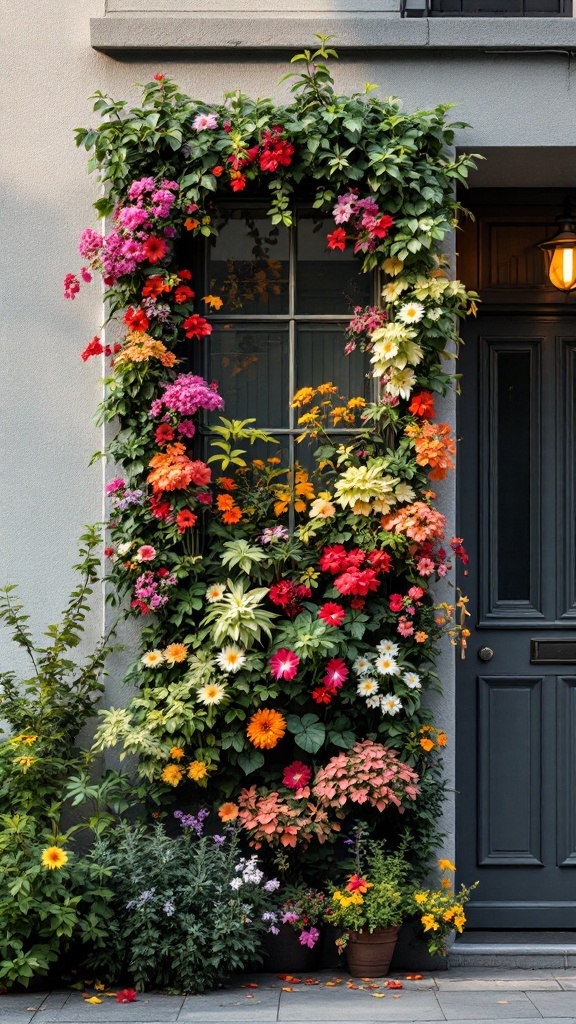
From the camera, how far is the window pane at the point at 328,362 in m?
5.61

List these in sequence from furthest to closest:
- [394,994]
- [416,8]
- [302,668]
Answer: [416,8] < [302,668] < [394,994]

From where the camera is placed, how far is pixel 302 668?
5.27 metres

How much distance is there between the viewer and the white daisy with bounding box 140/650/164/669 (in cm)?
530

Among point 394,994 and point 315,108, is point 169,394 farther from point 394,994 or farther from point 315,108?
point 394,994

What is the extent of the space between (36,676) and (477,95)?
11.4ft

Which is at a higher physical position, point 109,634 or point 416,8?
point 416,8

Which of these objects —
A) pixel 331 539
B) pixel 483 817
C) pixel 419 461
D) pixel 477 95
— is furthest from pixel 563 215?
pixel 483 817

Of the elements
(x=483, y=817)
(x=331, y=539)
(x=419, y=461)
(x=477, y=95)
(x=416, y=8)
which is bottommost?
(x=483, y=817)

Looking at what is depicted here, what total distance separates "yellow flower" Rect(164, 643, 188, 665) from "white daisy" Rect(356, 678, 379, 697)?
82 cm

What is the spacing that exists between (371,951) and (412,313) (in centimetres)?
286

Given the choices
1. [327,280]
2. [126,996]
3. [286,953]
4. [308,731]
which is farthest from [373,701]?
[327,280]

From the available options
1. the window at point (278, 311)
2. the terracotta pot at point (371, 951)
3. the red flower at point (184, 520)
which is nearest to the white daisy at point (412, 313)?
the window at point (278, 311)

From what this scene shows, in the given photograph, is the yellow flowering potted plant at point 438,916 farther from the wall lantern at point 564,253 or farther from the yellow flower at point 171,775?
the wall lantern at point 564,253

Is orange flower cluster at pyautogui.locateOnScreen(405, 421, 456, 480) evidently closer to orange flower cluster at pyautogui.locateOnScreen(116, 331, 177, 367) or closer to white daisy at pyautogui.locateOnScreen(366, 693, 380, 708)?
white daisy at pyautogui.locateOnScreen(366, 693, 380, 708)
